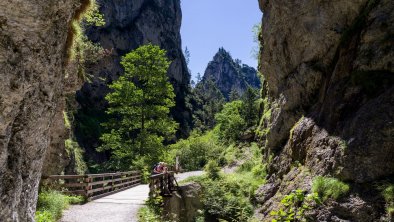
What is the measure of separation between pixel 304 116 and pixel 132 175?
14.1 metres

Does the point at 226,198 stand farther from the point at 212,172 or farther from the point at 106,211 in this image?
the point at 106,211

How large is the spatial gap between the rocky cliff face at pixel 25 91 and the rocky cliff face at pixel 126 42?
41151 millimetres

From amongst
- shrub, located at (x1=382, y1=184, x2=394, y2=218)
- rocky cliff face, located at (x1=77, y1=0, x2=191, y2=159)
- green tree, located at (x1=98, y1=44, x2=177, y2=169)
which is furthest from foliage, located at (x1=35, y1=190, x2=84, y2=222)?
rocky cliff face, located at (x1=77, y1=0, x2=191, y2=159)

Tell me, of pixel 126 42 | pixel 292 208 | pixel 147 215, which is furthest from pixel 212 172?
pixel 126 42

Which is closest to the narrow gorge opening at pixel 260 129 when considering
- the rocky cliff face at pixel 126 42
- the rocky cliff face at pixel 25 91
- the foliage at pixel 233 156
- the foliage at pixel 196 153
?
the rocky cliff face at pixel 25 91

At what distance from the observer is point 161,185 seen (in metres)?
17.9

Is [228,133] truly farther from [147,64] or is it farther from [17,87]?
[17,87]

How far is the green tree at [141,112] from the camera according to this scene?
95.3ft

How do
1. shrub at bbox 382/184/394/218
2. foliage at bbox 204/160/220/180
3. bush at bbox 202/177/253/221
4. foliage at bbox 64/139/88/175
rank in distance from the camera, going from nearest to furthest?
1. shrub at bbox 382/184/394/218
2. bush at bbox 202/177/253/221
3. foliage at bbox 64/139/88/175
4. foliage at bbox 204/160/220/180

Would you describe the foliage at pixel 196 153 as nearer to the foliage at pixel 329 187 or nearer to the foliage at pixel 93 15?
the foliage at pixel 93 15

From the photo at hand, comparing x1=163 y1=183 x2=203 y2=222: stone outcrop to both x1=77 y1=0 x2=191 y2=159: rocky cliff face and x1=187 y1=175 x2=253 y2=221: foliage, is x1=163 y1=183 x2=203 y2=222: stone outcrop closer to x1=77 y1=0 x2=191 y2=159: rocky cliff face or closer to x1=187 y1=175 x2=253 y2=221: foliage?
x1=187 y1=175 x2=253 y2=221: foliage

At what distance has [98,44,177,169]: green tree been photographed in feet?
95.3

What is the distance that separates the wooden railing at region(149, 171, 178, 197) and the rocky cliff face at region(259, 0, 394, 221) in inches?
199

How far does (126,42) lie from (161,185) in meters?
60.7
